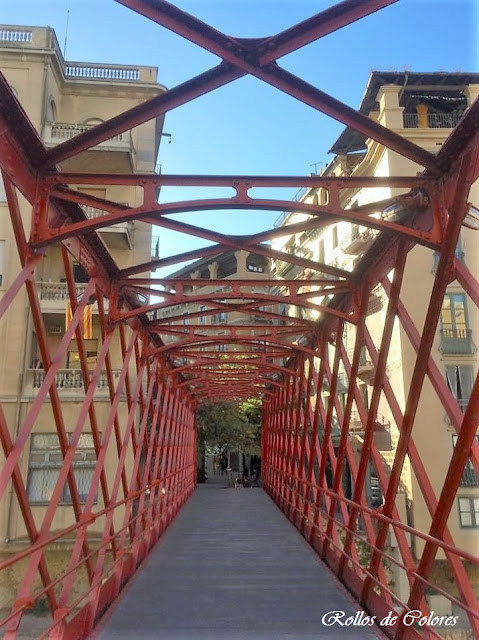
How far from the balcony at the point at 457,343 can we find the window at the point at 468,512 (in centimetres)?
476

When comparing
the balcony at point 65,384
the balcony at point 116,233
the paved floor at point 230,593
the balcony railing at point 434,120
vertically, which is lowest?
the paved floor at point 230,593

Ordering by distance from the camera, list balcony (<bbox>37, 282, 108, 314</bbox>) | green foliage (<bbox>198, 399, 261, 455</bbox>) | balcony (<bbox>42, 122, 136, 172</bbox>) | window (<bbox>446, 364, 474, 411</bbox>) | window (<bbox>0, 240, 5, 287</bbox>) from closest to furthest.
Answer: window (<bbox>0, 240, 5, 287</bbox>), balcony (<bbox>37, 282, 108, 314</bbox>), balcony (<bbox>42, 122, 136, 172</bbox>), window (<bbox>446, 364, 474, 411</bbox>), green foliage (<bbox>198, 399, 261, 455</bbox>)

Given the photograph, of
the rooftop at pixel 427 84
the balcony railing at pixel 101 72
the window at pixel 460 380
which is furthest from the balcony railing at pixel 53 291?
the rooftop at pixel 427 84

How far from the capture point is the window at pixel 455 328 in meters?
18.8

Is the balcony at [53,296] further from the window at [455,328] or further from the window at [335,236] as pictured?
the window at [335,236]

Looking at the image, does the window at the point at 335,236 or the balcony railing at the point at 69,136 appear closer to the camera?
the balcony railing at the point at 69,136

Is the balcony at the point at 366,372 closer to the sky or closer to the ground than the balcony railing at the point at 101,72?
closer to the ground

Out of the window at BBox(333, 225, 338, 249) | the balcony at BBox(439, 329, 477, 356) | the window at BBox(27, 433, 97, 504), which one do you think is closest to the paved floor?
the window at BBox(27, 433, 97, 504)

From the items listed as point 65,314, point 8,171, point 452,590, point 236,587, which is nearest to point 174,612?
point 236,587

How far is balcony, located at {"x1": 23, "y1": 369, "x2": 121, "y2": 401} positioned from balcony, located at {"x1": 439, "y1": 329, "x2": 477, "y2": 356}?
35.6 feet

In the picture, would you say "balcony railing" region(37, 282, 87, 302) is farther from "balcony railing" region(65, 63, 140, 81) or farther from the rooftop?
the rooftop

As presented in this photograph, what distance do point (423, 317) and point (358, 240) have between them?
395 centimetres

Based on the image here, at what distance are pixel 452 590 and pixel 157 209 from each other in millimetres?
16943

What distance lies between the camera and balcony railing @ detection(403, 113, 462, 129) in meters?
21.0
